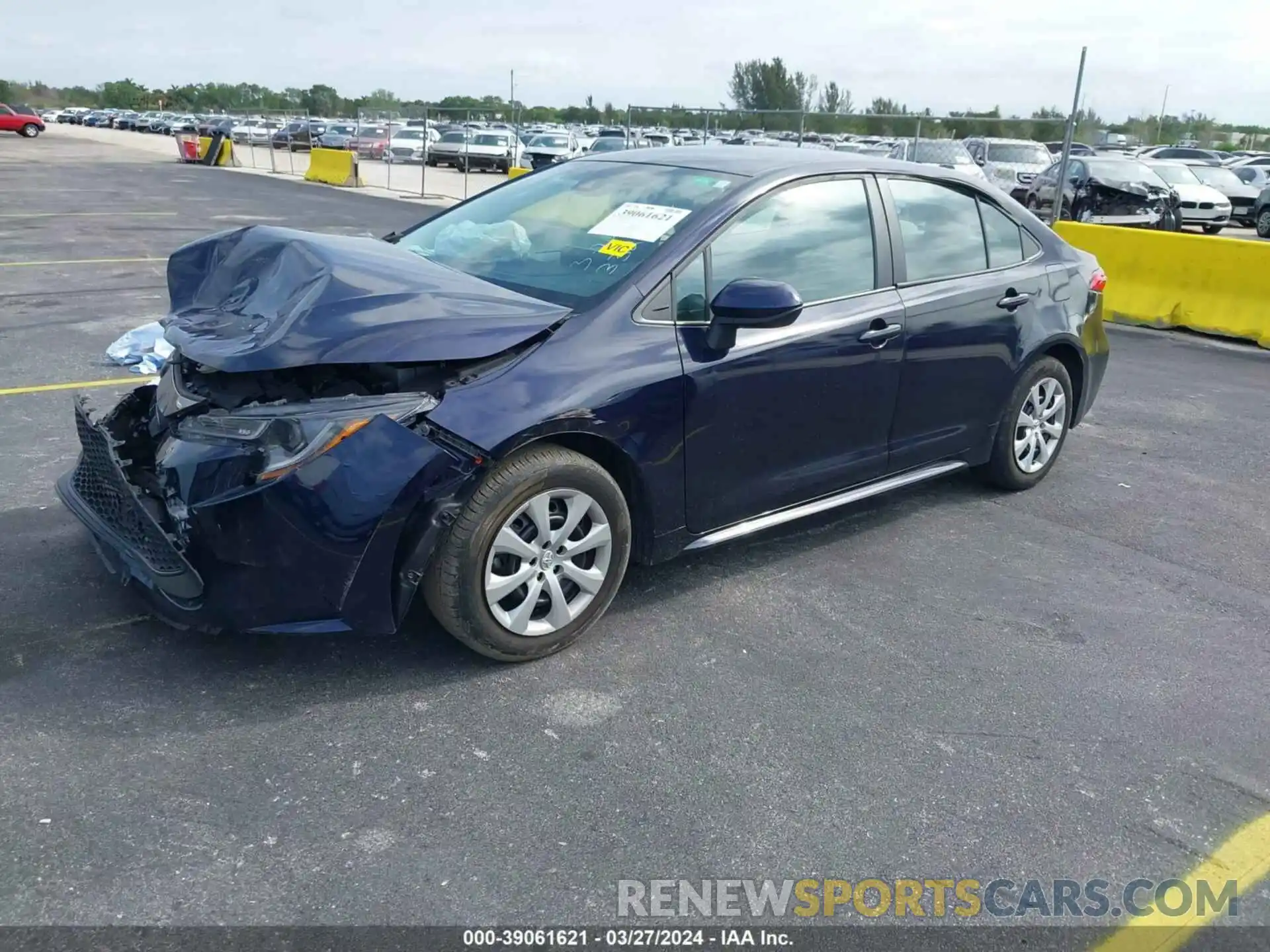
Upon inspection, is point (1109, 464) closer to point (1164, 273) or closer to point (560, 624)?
point (560, 624)

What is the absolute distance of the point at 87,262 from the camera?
1220cm

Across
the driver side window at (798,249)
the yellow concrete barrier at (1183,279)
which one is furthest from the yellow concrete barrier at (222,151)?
the driver side window at (798,249)

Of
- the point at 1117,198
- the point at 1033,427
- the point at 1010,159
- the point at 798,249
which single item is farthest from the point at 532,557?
the point at 1010,159

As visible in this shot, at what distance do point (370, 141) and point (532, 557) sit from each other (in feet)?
115

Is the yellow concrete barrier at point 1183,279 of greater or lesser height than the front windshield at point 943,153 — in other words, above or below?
below

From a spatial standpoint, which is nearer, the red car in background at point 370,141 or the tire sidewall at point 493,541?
the tire sidewall at point 493,541

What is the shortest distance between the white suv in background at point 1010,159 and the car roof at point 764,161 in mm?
18204

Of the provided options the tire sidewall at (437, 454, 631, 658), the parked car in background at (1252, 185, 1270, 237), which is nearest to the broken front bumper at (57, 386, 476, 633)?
the tire sidewall at (437, 454, 631, 658)

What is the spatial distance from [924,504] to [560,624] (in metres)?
2.50

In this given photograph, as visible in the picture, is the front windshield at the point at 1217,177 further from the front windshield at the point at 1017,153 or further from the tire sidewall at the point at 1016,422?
the tire sidewall at the point at 1016,422

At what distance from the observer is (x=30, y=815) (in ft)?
8.97

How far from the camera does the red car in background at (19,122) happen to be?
53.5m

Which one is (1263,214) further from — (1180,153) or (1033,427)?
(1033,427)

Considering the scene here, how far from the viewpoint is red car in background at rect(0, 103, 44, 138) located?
53.5m
